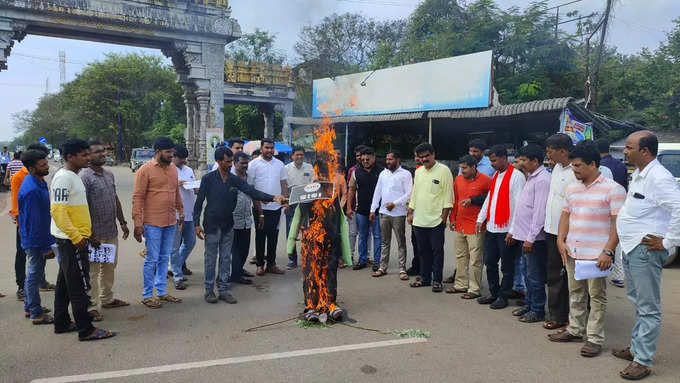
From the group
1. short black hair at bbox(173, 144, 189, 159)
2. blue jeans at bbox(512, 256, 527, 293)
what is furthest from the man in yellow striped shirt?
blue jeans at bbox(512, 256, 527, 293)

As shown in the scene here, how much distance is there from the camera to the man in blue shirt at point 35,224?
176 inches

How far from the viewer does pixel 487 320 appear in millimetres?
4910

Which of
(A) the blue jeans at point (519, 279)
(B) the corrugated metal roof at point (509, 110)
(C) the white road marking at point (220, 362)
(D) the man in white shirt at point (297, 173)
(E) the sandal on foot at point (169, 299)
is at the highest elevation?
(B) the corrugated metal roof at point (509, 110)

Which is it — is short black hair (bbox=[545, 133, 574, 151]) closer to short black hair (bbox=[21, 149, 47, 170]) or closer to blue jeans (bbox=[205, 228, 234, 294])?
blue jeans (bbox=[205, 228, 234, 294])

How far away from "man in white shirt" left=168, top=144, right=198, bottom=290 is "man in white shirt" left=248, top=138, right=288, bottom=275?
0.94 m

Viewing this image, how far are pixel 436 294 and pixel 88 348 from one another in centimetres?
394

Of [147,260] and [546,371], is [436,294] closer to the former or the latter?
[546,371]

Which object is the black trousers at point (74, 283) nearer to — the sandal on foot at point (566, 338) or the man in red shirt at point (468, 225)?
the man in red shirt at point (468, 225)

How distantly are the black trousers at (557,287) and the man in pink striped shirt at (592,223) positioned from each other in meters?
0.47

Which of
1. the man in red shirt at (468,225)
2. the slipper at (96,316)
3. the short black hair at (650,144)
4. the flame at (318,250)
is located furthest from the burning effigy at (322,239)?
the short black hair at (650,144)

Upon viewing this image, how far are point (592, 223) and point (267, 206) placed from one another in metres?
4.42

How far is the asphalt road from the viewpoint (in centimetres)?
364

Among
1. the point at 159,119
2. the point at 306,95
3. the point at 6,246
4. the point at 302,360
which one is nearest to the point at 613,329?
the point at 302,360

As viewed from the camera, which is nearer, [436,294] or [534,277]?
[534,277]
